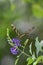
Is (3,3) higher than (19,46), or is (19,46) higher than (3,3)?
(3,3)

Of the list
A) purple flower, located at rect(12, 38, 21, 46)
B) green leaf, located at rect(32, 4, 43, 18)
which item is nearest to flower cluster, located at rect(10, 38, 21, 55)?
purple flower, located at rect(12, 38, 21, 46)

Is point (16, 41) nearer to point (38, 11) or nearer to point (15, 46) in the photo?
point (15, 46)

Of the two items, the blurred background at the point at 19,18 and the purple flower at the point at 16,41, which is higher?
the blurred background at the point at 19,18

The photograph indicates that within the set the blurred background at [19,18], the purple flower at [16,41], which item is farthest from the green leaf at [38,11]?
the purple flower at [16,41]

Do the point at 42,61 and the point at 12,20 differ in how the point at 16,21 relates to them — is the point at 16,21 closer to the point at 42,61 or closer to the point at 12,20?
the point at 12,20

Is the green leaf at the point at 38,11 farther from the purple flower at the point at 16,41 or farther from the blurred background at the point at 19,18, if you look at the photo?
the purple flower at the point at 16,41

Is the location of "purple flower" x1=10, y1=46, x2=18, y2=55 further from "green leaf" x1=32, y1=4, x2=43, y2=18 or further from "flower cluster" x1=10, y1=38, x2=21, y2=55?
"green leaf" x1=32, y1=4, x2=43, y2=18

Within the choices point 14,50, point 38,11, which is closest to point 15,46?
A: point 14,50

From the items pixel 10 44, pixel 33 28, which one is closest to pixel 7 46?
pixel 10 44
